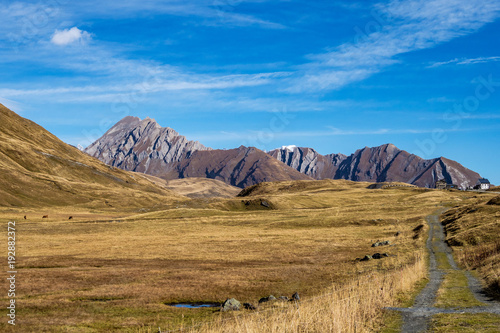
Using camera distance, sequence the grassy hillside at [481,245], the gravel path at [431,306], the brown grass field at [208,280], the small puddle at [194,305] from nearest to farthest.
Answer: the gravel path at [431,306], the brown grass field at [208,280], the small puddle at [194,305], the grassy hillside at [481,245]

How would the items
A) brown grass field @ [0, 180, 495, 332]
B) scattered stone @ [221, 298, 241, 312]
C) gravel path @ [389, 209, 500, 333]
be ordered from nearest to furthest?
gravel path @ [389, 209, 500, 333] → brown grass field @ [0, 180, 495, 332] → scattered stone @ [221, 298, 241, 312]

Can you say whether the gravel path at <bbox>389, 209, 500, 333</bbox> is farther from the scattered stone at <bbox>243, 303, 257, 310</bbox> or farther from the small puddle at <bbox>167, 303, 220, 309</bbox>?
the small puddle at <bbox>167, 303, 220, 309</bbox>

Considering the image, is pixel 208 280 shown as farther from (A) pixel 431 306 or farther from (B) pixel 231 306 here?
(A) pixel 431 306

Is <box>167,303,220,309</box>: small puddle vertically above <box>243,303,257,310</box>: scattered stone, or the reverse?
<box>243,303,257,310</box>: scattered stone

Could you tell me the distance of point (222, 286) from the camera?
141 ft

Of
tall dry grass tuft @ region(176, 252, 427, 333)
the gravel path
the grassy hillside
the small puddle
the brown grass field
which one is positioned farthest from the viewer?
the grassy hillside

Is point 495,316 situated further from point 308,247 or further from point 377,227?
point 377,227

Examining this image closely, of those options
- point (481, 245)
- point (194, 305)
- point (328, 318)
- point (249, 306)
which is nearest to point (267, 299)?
point (249, 306)

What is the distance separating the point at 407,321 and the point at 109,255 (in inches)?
2275

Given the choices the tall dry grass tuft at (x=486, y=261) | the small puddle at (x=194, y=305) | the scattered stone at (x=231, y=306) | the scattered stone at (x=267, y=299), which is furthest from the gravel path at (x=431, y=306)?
the small puddle at (x=194, y=305)

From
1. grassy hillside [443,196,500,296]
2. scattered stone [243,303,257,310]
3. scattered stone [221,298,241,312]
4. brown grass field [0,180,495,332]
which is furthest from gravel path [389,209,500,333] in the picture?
scattered stone [221,298,241,312]

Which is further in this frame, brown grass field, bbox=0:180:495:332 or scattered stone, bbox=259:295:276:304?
scattered stone, bbox=259:295:276:304

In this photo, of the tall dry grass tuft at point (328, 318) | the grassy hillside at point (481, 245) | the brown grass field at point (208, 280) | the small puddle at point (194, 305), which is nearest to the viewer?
the tall dry grass tuft at point (328, 318)

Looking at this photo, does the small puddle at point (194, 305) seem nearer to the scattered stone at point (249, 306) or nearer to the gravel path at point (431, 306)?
the scattered stone at point (249, 306)
